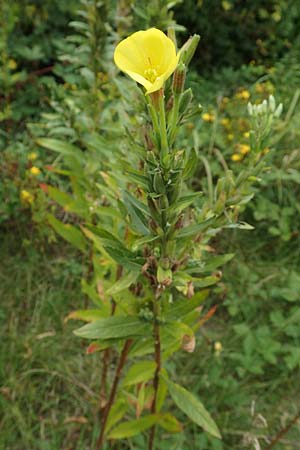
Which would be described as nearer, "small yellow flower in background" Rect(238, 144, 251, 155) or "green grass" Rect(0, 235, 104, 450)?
"green grass" Rect(0, 235, 104, 450)

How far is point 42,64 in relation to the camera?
11.1 ft

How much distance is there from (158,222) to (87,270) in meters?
1.36

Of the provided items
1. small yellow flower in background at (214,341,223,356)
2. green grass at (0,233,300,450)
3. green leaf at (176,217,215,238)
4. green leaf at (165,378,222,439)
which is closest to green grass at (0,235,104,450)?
green grass at (0,233,300,450)

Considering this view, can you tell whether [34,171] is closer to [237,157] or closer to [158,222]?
[237,157]

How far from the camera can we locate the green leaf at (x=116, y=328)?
1.14 meters

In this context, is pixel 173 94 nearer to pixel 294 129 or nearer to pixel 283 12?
pixel 294 129

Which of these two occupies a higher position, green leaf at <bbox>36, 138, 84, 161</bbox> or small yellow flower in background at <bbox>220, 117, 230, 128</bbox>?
green leaf at <bbox>36, 138, 84, 161</bbox>

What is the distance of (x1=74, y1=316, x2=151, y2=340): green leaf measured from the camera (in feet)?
3.74

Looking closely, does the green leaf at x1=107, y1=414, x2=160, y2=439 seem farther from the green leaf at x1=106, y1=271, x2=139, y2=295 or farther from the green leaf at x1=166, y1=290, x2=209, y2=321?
the green leaf at x1=106, y1=271, x2=139, y2=295

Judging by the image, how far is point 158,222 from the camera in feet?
3.09

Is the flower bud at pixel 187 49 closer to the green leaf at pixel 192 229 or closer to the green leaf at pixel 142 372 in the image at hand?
the green leaf at pixel 192 229

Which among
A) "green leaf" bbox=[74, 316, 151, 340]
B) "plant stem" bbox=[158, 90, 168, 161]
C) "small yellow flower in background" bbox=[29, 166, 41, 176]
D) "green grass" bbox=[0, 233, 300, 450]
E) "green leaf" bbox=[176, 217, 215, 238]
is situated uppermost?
"plant stem" bbox=[158, 90, 168, 161]

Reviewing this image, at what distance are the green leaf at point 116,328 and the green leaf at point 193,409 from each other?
0.24 m

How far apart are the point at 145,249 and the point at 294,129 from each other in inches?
80.8
